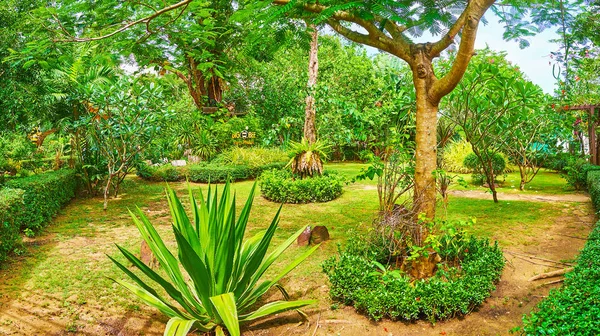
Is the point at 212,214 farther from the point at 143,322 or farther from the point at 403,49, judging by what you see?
the point at 403,49

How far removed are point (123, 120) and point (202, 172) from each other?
4186mm

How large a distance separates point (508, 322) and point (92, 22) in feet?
19.6

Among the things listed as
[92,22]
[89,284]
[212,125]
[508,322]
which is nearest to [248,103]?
[212,125]

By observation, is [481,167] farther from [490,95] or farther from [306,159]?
[306,159]

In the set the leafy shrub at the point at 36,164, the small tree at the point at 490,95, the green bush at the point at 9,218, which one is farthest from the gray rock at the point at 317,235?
the leafy shrub at the point at 36,164

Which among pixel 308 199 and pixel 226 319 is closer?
pixel 226 319

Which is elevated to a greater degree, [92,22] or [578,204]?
[92,22]

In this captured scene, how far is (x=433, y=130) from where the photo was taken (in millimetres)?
4484

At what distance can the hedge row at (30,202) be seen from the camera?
538 centimetres

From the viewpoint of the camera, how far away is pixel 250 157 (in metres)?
13.9

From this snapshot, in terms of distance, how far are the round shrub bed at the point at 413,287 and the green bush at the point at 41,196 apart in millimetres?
4934

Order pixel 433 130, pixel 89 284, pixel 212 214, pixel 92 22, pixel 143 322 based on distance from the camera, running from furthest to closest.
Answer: pixel 92 22 < pixel 89 284 < pixel 433 130 < pixel 143 322 < pixel 212 214

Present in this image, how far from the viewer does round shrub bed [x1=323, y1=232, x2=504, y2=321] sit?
3711mm

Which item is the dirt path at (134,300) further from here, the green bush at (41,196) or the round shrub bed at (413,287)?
the green bush at (41,196)
